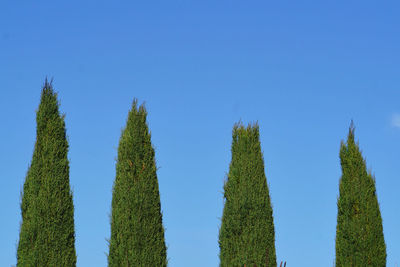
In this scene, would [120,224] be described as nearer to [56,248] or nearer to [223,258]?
[56,248]

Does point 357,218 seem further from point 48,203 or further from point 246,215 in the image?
point 48,203

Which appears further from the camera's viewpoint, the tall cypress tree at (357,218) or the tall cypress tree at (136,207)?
the tall cypress tree at (357,218)

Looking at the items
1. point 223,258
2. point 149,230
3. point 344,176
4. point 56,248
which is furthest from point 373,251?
point 56,248

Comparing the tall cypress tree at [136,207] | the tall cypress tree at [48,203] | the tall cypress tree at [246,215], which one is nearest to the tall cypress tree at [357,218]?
the tall cypress tree at [246,215]

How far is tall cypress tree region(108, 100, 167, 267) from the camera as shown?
18312 millimetres

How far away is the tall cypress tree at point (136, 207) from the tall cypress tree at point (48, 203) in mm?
1627

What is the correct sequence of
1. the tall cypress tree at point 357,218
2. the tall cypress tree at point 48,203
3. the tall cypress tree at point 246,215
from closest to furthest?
the tall cypress tree at point 48,203 → the tall cypress tree at point 246,215 → the tall cypress tree at point 357,218

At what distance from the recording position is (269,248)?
19.5 metres

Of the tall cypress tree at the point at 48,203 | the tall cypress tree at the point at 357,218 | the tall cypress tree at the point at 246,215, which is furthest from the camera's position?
the tall cypress tree at the point at 357,218

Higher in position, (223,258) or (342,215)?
(342,215)

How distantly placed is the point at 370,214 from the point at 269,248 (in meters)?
4.13

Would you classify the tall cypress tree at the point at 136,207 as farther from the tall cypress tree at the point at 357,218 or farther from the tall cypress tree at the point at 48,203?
the tall cypress tree at the point at 357,218

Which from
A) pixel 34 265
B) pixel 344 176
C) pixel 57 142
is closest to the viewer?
pixel 34 265

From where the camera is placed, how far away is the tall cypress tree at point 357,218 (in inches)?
778
